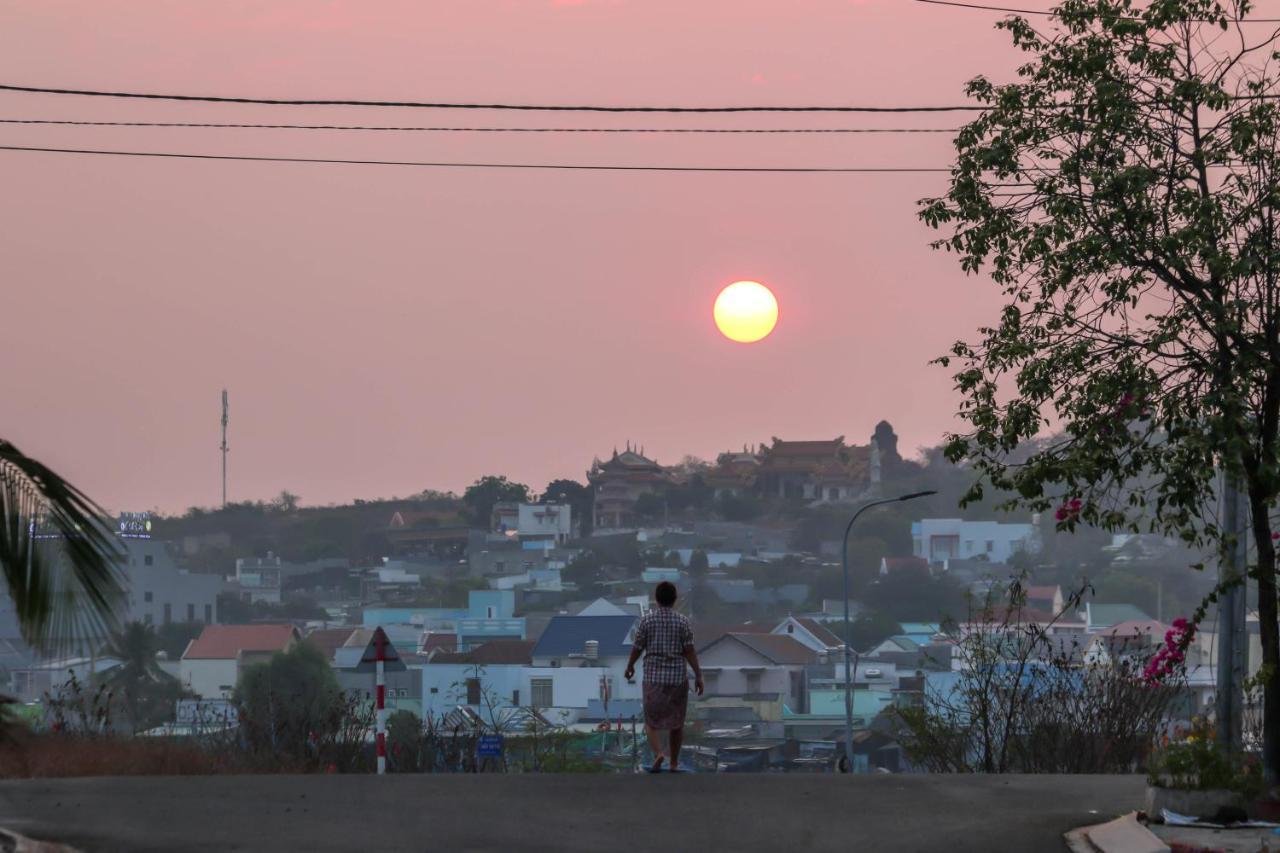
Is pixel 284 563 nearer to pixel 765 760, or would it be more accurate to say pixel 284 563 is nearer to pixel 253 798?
pixel 765 760

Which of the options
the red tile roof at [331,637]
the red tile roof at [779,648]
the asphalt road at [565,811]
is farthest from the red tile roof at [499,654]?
the asphalt road at [565,811]

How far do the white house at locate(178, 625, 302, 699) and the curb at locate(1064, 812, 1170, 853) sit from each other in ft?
331

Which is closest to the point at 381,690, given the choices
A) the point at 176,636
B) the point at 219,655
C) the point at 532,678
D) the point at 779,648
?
the point at 532,678

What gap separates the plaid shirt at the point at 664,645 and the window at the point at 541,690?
87.9 metres

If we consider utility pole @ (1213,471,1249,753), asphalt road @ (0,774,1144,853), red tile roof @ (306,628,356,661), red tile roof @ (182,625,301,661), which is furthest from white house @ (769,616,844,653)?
asphalt road @ (0,774,1144,853)

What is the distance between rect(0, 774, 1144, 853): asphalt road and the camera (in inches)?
434

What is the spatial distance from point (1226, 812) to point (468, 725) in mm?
13218

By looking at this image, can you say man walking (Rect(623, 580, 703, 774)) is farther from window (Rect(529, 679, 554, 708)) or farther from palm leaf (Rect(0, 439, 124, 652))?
window (Rect(529, 679, 554, 708))

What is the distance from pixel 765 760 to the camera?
61062 mm

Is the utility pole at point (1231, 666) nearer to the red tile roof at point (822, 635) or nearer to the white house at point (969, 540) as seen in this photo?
the red tile roof at point (822, 635)

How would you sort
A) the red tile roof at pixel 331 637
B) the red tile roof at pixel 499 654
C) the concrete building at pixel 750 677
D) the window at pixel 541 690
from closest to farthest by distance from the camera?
the concrete building at pixel 750 677 → the window at pixel 541 690 → the red tile roof at pixel 499 654 → the red tile roof at pixel 331 637

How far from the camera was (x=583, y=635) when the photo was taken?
113500 millimetres

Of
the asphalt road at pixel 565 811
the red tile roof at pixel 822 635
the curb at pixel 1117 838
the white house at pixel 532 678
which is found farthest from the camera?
the red tile roof at pixel 822 635

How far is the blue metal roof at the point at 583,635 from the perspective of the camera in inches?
4368
